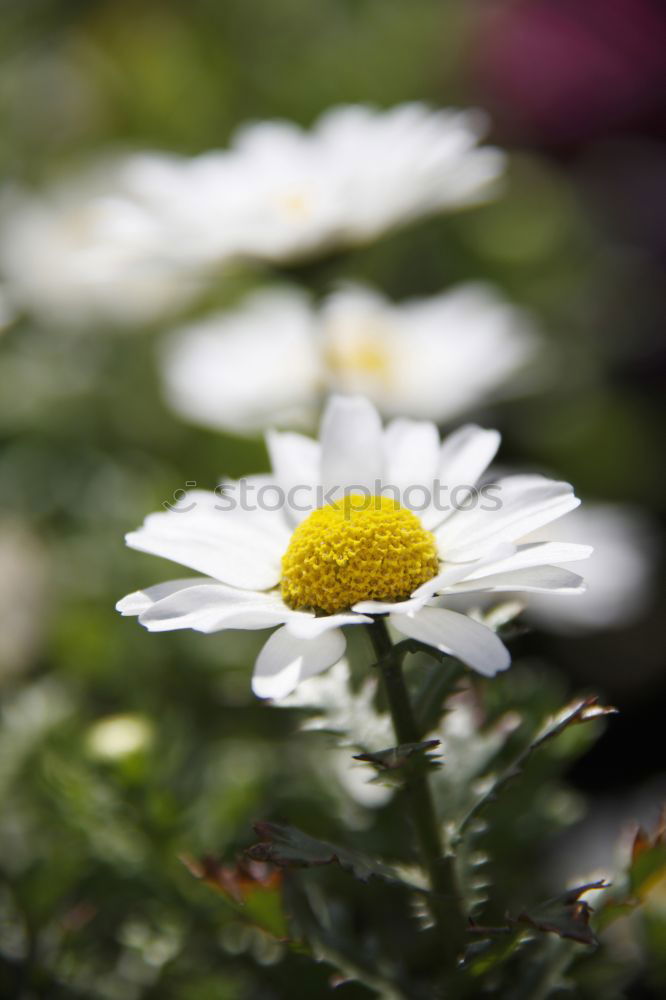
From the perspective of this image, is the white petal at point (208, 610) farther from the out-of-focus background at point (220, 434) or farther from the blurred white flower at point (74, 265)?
the blurred white flower at point (74, 265)

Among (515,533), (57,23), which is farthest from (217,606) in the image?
(57,23)

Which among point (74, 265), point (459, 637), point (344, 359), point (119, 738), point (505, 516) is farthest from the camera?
point (74, 265)

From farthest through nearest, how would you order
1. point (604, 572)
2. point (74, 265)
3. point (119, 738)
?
point (74, 265), point (604, 572), point (119, 738)

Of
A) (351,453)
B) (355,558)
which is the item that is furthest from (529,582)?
(351,453)

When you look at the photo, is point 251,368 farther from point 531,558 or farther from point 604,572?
point 531,558

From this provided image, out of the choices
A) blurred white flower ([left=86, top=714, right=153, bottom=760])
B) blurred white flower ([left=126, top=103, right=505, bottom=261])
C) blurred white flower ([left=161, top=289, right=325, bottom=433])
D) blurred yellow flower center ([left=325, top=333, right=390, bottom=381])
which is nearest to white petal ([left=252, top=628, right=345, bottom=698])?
blurred white flower ([left=86, top=714, right=153, bottom=760])

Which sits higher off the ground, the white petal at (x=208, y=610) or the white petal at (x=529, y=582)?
the white petal at (x=208, y=610)

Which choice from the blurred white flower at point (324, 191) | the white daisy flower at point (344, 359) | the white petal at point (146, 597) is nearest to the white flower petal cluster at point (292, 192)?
the blurred white flower at point (324, 191)
